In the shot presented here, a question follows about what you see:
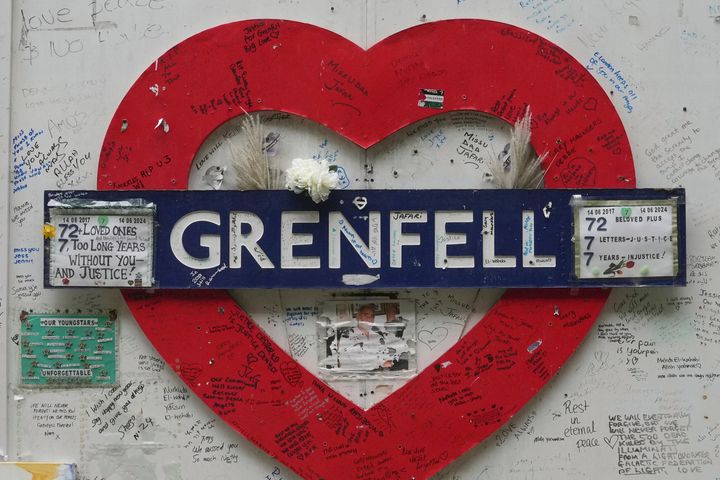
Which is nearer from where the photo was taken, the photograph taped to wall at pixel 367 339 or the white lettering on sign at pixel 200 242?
the white lettering on sign at pixel 200 242

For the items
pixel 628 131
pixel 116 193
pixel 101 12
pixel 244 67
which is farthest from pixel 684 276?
pixel 101 12

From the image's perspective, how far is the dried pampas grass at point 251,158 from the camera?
215 cm

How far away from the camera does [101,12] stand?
2.24 m

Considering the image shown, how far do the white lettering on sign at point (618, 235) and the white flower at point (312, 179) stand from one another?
0.85 meters

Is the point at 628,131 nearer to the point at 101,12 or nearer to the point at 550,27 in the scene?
the point at 550,27

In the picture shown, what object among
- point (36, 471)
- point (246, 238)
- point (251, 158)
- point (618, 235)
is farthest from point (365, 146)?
point (36, 471)

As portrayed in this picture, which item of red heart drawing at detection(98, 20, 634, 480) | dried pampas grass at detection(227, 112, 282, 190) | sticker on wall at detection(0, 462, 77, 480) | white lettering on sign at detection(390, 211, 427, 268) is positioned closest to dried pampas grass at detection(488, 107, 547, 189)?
red heart drawing at detection(98, 20, 634, 480)

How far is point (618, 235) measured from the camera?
2111 mm

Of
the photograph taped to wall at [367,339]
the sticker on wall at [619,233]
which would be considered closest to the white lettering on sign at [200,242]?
the photograph taped to wall at [367,339]

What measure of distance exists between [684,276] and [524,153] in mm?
691

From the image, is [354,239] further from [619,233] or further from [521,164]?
[619,233]

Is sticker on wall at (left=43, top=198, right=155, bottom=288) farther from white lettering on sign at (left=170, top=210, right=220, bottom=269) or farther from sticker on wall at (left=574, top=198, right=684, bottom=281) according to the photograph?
sticker on wall at (left=574, top=198, right=684, bottom=281)

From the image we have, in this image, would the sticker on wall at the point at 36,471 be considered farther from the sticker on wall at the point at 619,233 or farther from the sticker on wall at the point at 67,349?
the sticker on wall at the point at 619,233

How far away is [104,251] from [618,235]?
1.75 metres
